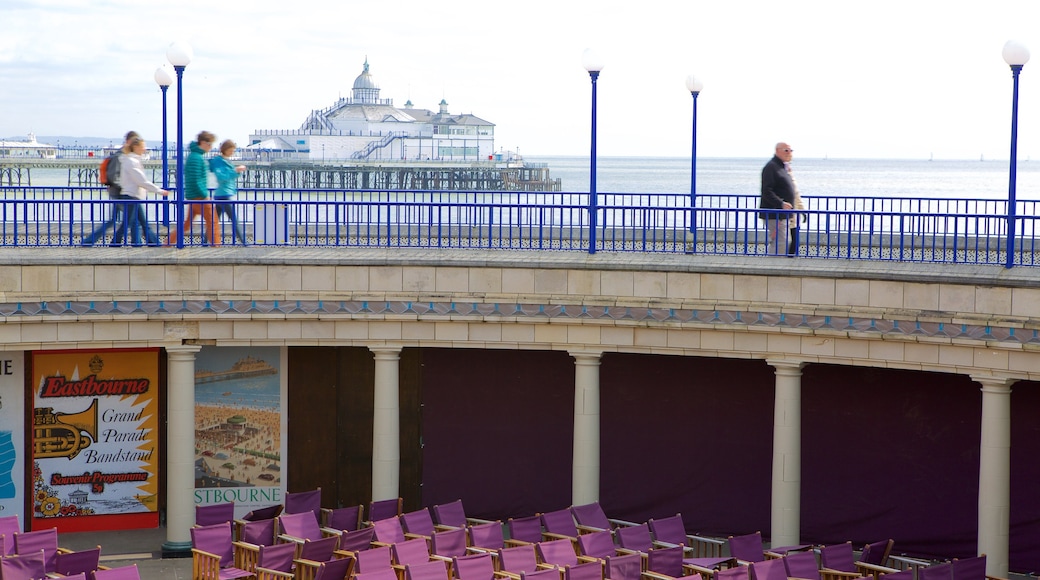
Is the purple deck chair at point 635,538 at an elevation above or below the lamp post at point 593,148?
below

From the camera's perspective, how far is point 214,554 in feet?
49.9

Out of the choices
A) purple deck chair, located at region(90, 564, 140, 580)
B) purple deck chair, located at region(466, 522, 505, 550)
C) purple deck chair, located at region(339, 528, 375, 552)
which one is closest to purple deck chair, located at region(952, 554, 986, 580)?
purple deck chair, located at region(466, 522, 505, 550)

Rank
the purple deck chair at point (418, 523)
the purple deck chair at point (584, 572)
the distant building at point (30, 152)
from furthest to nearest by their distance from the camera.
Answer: the distant building at point (30, 152), the purple deck chair at point (418, 523), the purple deck chair at point (584, 572)

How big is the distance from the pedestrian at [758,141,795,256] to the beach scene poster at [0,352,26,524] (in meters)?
9.62

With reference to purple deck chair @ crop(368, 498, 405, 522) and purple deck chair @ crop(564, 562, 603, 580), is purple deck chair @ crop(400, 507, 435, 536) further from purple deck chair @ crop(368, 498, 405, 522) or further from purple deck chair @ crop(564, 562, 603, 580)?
purple deck chair @ crop(564, 562, 603, 580)

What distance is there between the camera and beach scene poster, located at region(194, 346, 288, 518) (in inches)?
742

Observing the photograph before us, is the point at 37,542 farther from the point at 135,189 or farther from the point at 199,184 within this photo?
the point at 199,184

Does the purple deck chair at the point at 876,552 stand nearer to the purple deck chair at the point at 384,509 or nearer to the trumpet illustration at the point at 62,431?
the purple deck chair at the point at 384,509

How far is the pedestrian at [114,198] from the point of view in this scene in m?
17.7

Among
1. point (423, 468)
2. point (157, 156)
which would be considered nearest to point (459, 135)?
point (157, 156)

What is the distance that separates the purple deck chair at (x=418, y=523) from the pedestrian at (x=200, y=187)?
172 inches

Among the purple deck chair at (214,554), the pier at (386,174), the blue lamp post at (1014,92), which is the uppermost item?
the pier at (386,174)

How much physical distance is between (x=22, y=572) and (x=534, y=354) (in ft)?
26.5

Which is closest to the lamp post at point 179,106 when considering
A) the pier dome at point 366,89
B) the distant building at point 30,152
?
the distant building at point 30,152
